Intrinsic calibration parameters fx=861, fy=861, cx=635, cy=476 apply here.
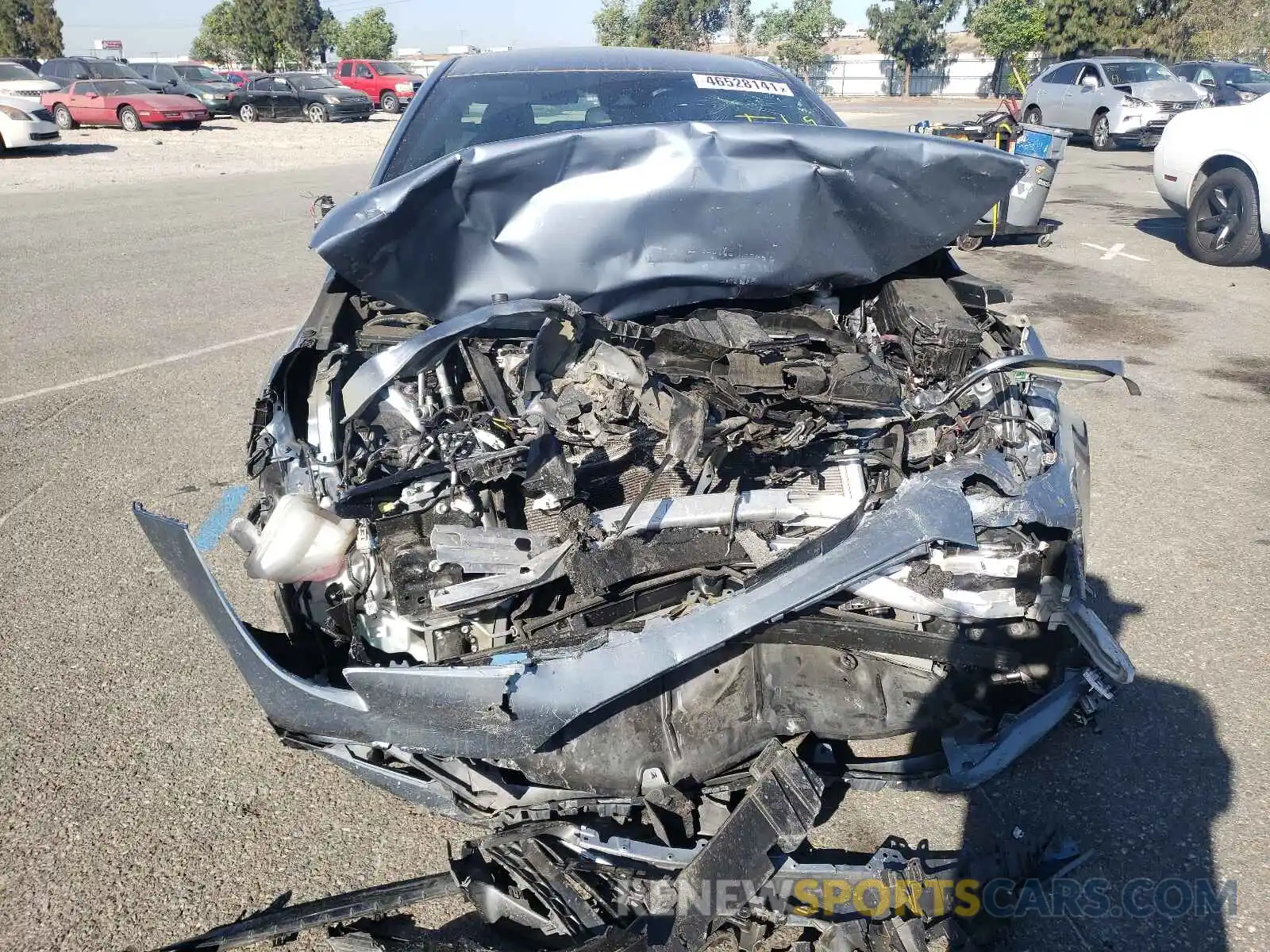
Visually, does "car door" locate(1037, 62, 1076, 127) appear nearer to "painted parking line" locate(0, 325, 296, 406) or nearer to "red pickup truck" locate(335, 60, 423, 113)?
"painted parking line" locate(0, 325, 296, 406)

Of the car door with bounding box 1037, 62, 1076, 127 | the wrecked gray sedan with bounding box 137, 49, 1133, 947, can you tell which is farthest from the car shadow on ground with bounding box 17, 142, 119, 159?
the car door with bounding box 1037, 62, 1076, 127

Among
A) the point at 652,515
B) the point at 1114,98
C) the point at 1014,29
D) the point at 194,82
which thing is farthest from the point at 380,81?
the point at 652,515

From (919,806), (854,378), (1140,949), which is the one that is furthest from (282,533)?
(1140,949)

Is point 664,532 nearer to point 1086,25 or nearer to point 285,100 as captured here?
point 285,100

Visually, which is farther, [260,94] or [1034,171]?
[260,94]

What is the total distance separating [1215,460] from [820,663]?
325 centimetres

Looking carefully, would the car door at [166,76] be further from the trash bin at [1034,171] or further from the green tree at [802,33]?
the green tree at [802,33]

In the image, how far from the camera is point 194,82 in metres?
24.8

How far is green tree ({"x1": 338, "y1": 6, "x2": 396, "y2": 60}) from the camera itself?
5203 cm

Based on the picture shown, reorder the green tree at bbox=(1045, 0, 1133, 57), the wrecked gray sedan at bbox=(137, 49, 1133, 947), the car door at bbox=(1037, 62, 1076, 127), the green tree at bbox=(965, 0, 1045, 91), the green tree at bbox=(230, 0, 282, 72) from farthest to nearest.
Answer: the green tree at bbox=(230, 0, 282, 72) → the green tree at bbox=(965, 0, 1045, 91) → the green tree at bbox=(1045, 0, 1133, 57) → the car door at bbox=(1037, 62, 1076, 127) → the wrecked gray sedan at bbox=(137, 49, 1133, 947)

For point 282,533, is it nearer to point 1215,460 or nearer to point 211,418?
point 211,418

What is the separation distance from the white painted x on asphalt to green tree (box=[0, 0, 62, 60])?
150 ft

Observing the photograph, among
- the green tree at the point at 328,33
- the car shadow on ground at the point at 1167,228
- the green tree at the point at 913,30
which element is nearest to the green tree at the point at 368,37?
the green tree at the point at 328,33

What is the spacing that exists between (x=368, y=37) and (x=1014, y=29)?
37516 millimetres
